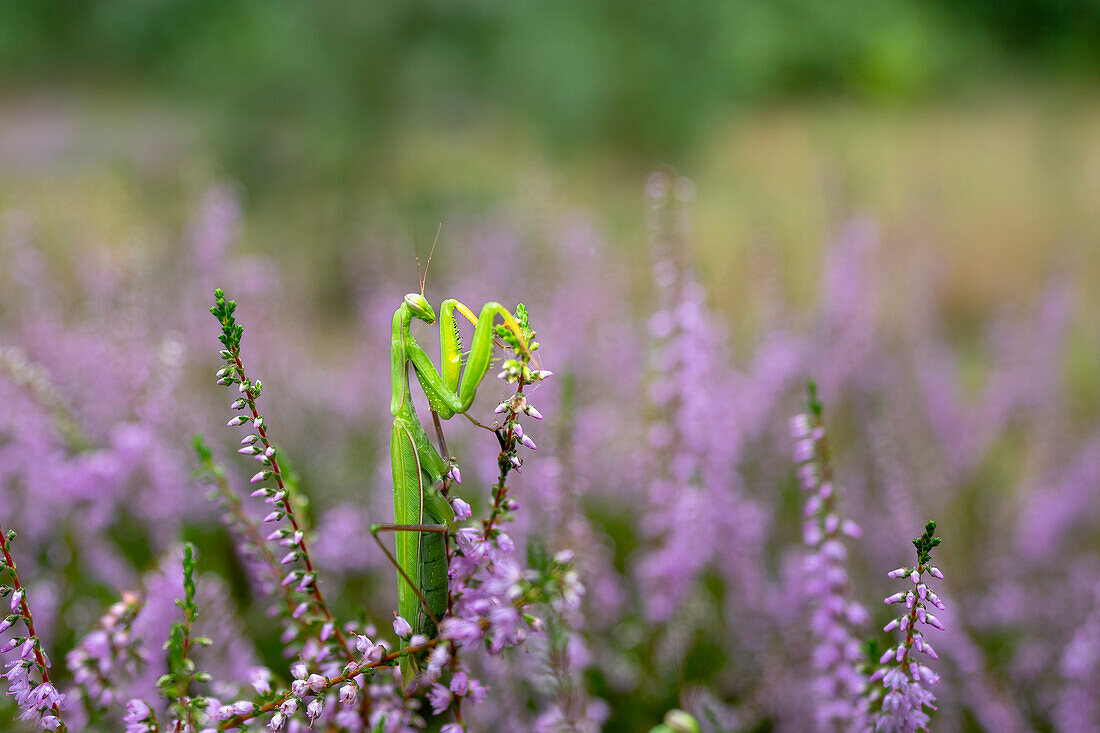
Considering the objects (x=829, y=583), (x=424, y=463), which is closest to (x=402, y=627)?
(x=424, y=463)

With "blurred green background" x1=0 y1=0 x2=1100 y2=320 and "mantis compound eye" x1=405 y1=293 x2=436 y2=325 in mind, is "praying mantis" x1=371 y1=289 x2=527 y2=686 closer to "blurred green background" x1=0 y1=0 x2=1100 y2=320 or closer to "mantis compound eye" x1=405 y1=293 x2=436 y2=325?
"mantis compound eye" x1=405 y1=293 x2=436 y2=325

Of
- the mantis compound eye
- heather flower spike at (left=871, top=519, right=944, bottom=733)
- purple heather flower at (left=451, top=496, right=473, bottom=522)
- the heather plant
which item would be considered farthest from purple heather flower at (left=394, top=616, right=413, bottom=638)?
heather flower spike at (left=871, top=519, right=944, bottom=733)

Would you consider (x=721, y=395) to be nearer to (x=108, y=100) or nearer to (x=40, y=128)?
(x=108, y=100)

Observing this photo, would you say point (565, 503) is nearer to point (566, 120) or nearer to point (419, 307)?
point (419, 307)

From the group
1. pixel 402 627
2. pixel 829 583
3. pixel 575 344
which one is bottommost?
pixel 402 627

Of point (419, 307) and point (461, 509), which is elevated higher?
point (419, 307)

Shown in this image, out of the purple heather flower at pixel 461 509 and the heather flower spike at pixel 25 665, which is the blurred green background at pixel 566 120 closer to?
the purple heather flower at pixel 461 509

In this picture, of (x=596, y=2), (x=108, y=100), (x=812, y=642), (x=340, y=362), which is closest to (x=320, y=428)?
(x=340, y=362)

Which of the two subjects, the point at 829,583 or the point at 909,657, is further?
the point at 829,583
